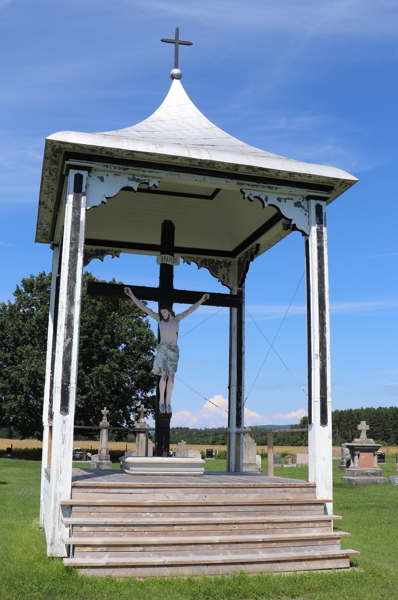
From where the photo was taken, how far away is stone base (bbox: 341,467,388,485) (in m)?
24.3

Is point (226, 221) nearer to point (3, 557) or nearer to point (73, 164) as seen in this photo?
point (73, 164)

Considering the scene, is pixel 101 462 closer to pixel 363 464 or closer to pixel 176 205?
pixel 363 464

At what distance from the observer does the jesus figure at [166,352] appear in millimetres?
10406

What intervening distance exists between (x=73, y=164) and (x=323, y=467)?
17.8 feet

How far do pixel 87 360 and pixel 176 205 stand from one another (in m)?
29.0

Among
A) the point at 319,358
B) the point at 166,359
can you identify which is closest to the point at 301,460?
the point at 166,359

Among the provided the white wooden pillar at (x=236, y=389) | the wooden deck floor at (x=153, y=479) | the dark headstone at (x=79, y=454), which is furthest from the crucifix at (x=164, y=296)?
the dark headstone at (x=79, y=454)

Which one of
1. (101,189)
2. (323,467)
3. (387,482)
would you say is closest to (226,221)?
(101,189)

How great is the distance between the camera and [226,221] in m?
12.4

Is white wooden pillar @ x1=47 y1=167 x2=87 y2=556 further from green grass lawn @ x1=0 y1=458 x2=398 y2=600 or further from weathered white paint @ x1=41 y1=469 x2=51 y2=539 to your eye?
green grass lawn @ x1=0 y1=458 x2=398 y2=600

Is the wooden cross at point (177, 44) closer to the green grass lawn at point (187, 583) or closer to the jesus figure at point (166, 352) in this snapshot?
the jesus figure at point (166, 352)

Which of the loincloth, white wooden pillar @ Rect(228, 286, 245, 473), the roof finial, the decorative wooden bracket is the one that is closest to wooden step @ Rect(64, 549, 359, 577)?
the loincloth

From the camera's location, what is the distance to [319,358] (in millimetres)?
9047

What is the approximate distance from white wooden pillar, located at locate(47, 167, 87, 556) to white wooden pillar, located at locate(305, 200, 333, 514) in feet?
10.9
